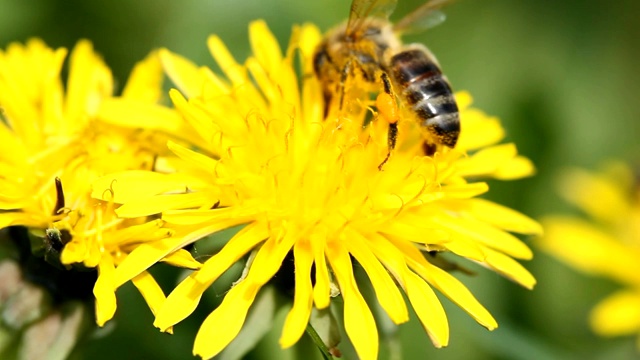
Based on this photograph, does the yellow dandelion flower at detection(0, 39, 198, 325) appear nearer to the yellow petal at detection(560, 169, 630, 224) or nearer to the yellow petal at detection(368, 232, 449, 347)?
the yellow petal at detection(368, 232, 449, 347)

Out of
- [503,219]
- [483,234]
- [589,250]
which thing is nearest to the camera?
[483,234]

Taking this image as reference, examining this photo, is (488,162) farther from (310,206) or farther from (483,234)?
(310,206)

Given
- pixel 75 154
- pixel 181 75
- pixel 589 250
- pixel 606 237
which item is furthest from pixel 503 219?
pixel 606 237

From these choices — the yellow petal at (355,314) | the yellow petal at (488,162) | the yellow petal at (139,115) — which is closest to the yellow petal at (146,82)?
the yellow petal at (139,115)

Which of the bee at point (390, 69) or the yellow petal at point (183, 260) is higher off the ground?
the bee at point (390, 69)

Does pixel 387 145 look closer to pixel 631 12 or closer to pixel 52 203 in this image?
pixel 52 203

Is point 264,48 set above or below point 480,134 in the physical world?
below

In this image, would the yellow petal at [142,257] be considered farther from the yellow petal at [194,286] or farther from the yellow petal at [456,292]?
the yellow petal at [456,292]
